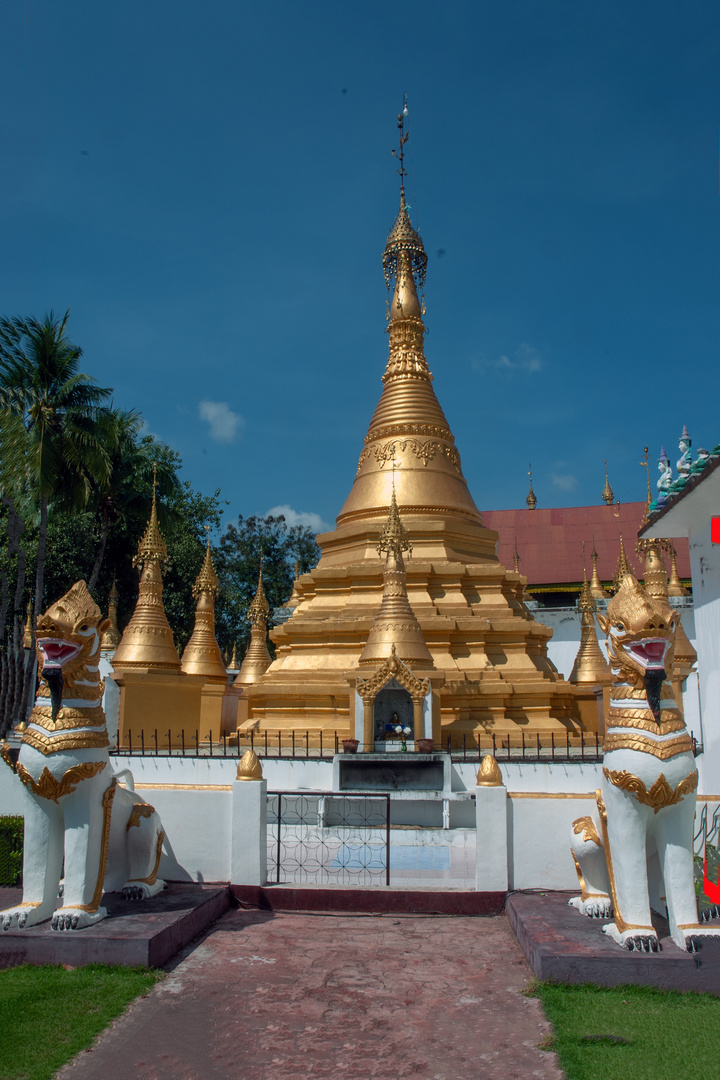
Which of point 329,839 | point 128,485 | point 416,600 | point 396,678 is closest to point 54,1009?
point 329,839

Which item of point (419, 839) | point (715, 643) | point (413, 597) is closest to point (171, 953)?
point (419, 839)

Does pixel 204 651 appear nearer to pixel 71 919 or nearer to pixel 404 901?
pixel 404 901

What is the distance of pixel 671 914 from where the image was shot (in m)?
6.74

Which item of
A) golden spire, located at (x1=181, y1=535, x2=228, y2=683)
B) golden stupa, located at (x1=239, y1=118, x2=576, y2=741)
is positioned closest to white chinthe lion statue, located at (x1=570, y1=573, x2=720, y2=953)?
golden stupa, located at (x1=239, y1=118, x2=576, y2=741)

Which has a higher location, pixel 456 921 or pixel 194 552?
pixel 194 552

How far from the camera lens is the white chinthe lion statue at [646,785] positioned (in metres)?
6.74

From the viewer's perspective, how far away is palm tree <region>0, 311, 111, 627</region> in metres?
21.2

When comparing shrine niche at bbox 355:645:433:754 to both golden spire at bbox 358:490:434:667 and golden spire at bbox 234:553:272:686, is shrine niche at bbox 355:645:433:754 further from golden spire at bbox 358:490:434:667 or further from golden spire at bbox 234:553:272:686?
golden spire at bbox 234:553:272:686

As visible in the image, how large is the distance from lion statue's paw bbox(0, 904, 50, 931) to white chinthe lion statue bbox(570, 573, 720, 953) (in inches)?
196

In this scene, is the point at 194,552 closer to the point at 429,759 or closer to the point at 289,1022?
the point at 429,759

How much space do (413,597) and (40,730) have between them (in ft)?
39.9

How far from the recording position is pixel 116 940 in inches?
275

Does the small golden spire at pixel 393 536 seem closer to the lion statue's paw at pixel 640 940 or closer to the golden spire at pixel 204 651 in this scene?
the golden spire at pixel 204 651

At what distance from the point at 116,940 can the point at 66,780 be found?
1.42 m
